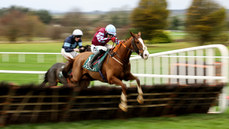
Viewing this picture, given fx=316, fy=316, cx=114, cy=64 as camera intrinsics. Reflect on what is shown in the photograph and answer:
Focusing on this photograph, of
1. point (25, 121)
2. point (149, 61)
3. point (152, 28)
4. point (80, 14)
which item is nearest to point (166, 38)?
point (152, 28)

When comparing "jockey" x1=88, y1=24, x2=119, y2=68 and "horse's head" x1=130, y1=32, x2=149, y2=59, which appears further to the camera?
"jockey" x1=88, y1=24, x2=119, y2=68

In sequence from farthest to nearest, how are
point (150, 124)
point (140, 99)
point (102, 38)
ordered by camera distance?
point (102, 38) → point (140, 99) → point (150, 124)

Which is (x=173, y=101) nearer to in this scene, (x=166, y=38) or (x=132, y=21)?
(x=132, y=21)

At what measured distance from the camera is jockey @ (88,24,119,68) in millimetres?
6023

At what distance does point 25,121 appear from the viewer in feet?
14.9

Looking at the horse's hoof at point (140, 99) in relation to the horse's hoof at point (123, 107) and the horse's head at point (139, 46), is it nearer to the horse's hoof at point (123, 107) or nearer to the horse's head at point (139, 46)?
the horse's hoof at point (123, 107)

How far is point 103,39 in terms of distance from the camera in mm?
6219

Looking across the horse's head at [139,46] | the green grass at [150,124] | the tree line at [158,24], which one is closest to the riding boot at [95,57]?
the horse's head at [139,46]

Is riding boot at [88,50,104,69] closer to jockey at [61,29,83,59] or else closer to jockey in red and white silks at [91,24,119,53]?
jockey in red and white silks at [91,24,119,53]

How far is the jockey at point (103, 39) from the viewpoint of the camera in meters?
6.02

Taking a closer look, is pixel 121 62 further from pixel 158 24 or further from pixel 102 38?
pixel 158 24

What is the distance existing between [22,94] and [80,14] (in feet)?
111

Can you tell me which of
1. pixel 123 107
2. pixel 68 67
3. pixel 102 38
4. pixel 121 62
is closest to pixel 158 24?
pixel 68 67

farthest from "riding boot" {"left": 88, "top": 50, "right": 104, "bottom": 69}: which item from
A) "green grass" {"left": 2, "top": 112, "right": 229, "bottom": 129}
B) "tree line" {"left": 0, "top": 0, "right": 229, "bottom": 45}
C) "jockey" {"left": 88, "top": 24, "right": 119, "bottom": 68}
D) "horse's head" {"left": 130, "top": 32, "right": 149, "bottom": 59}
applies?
"tree line" {"left": 0, "top": 0, "right": 229, "bottom": 45}
